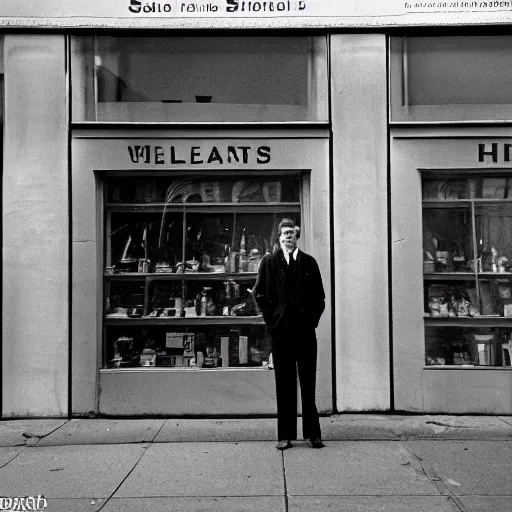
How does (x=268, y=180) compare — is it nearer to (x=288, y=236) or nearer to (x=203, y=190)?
(x=203, y=190)

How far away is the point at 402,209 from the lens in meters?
7.55

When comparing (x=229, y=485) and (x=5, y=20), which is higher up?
(x=5, y=20)

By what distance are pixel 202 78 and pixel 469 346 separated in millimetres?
4422

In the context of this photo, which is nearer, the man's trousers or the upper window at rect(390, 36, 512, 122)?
the man's trousers

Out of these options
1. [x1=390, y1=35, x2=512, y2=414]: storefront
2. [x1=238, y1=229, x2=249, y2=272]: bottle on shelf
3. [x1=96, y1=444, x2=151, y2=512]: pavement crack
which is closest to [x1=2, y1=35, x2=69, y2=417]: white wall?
[x1=96, y1=444, x2=151, y2=512]: pavement crack

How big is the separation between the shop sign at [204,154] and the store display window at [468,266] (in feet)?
6.60

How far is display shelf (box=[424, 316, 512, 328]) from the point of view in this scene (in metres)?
7.77

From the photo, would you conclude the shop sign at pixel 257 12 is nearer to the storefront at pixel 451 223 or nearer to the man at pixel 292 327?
the storefront at pixel 451 223

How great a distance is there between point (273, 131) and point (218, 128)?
625 millimetres

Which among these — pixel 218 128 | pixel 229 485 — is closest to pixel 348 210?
pixel 218 128

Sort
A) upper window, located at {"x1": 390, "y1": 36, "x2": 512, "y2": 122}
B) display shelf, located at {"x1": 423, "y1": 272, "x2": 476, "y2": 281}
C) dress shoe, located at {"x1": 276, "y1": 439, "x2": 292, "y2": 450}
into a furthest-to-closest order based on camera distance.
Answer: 1. display shelf, located at {"x1": 423, "y1": 272, "x2": 476, "y2": 281}
2. upper window, located at {"x1": 390, "y1": 36, "x2": 512, "y2": 122}
3. dress shoe, located at {"x1": 276, "y1": 439, "x2": 292, "y2": 450}

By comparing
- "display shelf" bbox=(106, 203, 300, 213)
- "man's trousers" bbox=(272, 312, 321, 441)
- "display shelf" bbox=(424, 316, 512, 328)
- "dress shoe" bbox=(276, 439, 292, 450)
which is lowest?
"dress shoe" bbox=(276, 439, 292, 450)

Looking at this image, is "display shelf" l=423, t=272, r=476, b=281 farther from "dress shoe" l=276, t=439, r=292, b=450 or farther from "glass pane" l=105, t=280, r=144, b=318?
"glass pane" l=105, t=280, r=144, b=318

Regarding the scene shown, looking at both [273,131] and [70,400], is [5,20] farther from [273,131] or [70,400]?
[70,400]
